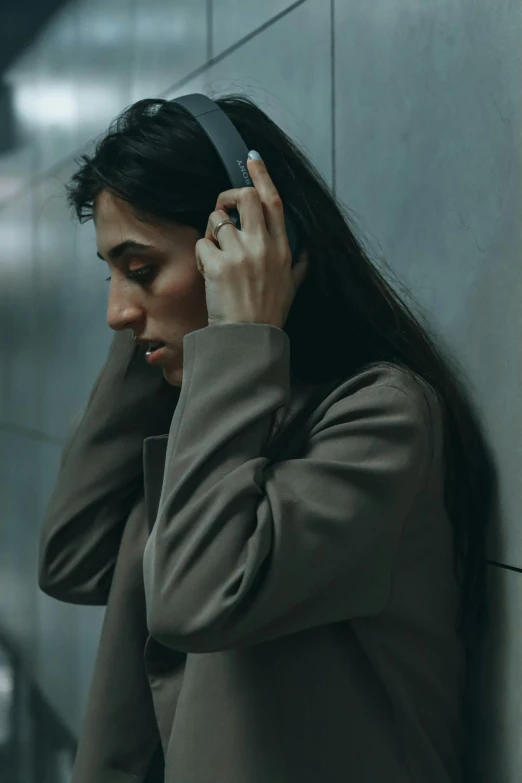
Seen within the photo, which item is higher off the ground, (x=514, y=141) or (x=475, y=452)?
(x=514, y=141)

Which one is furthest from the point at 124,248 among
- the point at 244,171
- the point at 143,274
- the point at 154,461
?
the point at 154,461

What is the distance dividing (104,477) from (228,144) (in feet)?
1.79

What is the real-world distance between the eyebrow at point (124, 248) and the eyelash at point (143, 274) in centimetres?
2

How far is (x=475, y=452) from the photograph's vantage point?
1054 mm

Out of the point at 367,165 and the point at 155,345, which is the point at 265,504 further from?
the point at 367,165

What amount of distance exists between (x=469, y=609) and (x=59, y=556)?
0.62m

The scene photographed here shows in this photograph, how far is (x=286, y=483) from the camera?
35.0 inches

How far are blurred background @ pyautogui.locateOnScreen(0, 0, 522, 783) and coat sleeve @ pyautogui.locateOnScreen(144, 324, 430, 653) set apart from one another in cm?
18

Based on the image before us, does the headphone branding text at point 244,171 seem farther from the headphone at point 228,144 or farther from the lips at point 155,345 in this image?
the lips at point 155,345

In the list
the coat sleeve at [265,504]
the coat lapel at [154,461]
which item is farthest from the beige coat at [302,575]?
the coat lapel at [154,461]

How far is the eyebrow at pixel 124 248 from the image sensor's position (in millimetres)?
1052

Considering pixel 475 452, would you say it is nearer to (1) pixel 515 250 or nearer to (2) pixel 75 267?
(1) pixel 515 250

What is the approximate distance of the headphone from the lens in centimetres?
102

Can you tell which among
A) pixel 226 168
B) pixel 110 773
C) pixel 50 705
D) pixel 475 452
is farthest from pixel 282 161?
pixel 50 705
